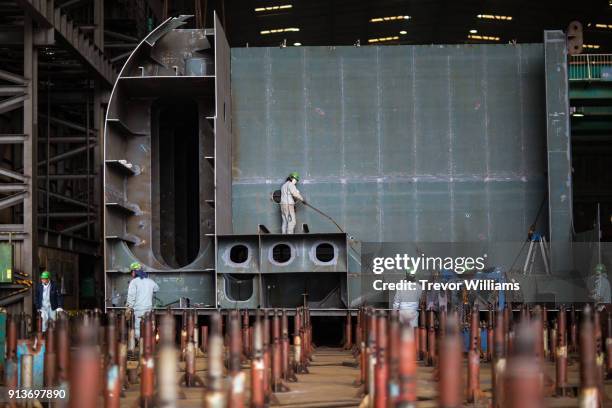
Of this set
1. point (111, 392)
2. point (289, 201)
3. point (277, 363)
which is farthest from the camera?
point (289, 201)

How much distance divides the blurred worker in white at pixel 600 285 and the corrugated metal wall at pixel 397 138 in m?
3.06

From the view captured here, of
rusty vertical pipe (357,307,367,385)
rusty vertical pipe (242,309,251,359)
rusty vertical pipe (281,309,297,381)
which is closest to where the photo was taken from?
rusty vertical pipe (357,307,367,385)

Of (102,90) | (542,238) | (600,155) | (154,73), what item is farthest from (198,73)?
(600,155)

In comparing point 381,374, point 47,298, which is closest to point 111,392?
point 381,374

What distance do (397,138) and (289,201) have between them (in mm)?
2955

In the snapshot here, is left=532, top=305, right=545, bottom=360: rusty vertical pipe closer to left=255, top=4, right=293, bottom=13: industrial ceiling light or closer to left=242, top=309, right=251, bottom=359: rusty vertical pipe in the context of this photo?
left=242, top=309, right=251, bottom=359: rusty vertical pipe

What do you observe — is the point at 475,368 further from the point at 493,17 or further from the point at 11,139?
the point at 493,17

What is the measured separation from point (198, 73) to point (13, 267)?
6.44 meters

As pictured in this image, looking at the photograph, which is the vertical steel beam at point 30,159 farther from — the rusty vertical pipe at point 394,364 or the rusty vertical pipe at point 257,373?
the rusty vertical pipe at point 394,364

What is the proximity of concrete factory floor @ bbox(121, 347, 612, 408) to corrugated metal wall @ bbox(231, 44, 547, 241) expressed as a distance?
6.72 metres

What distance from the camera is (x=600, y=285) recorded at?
1864 cm

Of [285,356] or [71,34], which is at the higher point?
[71,34]

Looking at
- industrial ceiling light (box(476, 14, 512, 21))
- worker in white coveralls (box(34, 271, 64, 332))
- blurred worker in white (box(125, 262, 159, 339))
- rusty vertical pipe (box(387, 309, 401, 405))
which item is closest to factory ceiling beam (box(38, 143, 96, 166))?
worker in white coveralls (box(34, 271, 64, 332))

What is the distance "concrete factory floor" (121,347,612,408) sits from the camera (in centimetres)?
1070
